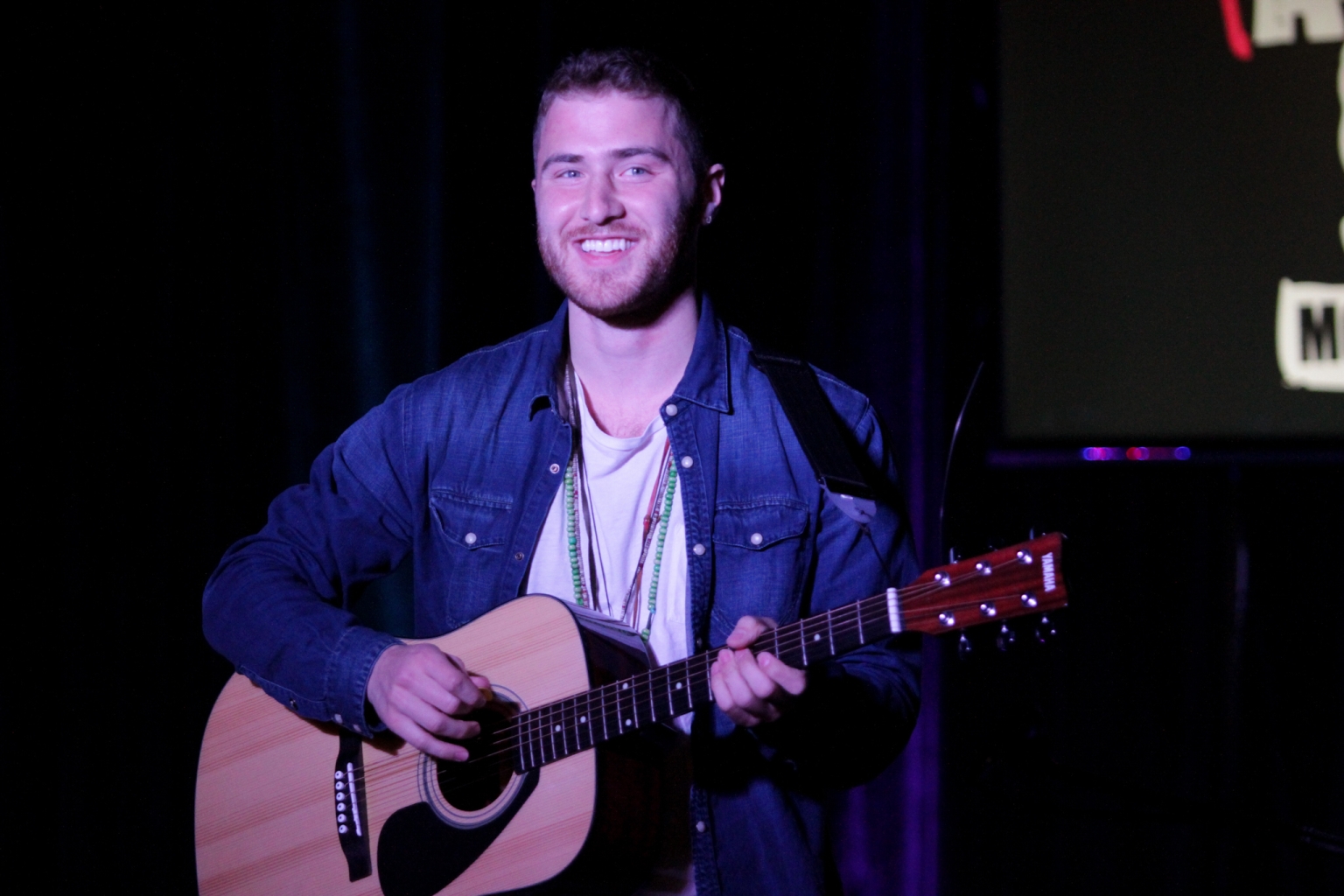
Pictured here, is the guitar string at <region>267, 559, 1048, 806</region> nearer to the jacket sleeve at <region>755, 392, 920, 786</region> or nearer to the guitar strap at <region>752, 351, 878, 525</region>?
the jacket sleeve at <region>755, 392, 920, 786</region>

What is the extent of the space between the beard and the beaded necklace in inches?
9.7

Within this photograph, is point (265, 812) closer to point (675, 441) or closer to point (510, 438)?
point (510, 438)

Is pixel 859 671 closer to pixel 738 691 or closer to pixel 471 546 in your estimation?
pixel 738 691

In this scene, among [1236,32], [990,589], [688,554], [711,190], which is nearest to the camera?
[990,589]

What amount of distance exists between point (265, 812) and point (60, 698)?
982 millimetres

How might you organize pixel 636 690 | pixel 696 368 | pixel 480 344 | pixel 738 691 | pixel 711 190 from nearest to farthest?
pixel 738 691 → pixel 636 690 → pixel 696 368 → pixel 711 190 → pixel 480 344

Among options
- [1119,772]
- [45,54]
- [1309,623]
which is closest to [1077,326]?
[1309,623]

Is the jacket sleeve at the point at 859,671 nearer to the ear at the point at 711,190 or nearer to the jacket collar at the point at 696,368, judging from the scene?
the jacket collar at the point at 696,368

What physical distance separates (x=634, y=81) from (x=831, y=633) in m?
1.00

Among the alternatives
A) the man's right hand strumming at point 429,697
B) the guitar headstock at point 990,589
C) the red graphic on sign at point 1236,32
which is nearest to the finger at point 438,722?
the man's right hand strumming at point 429,697

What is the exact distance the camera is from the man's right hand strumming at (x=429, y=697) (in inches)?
63.4

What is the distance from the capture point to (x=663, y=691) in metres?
1.54

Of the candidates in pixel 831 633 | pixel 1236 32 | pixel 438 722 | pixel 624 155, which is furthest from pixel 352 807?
Answer: pixel 1236 32

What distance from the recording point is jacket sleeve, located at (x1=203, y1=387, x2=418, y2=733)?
69.3 inches
